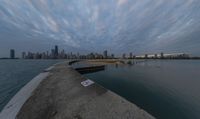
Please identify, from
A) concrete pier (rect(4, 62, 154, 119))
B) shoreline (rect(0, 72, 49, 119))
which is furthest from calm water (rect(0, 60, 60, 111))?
concrete pier (rect(4, 62, 154, 119))

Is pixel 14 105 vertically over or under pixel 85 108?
under

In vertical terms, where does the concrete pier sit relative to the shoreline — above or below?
above

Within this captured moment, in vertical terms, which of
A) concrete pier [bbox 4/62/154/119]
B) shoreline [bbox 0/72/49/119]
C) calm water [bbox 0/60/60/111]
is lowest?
calm water [bbox 0/60/60/111]

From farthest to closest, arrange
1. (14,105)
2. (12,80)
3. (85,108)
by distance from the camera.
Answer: (12,80) → (14,105) → (85,108)

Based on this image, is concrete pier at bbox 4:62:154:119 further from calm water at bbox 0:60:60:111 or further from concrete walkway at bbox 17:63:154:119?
calm water at bbox 0:60:60:111

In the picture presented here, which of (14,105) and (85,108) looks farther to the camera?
(14,105)


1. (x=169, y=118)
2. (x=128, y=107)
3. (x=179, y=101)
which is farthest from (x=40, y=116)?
(x=179, y=101)

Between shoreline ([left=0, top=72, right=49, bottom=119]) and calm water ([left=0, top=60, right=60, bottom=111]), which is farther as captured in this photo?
calm water ([left=0, top=60, right=60, bottom=111])

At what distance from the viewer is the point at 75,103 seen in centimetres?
553

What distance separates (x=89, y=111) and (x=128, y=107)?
5.11 ft

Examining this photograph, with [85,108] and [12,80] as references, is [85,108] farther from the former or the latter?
[12,80]

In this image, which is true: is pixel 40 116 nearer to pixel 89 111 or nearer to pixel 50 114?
pixel 50 114

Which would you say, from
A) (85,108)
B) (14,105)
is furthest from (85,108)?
(14,105)

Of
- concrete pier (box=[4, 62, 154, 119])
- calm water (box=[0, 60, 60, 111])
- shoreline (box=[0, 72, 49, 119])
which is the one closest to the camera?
concrete pier (box=[4, 62, 154, 119])
